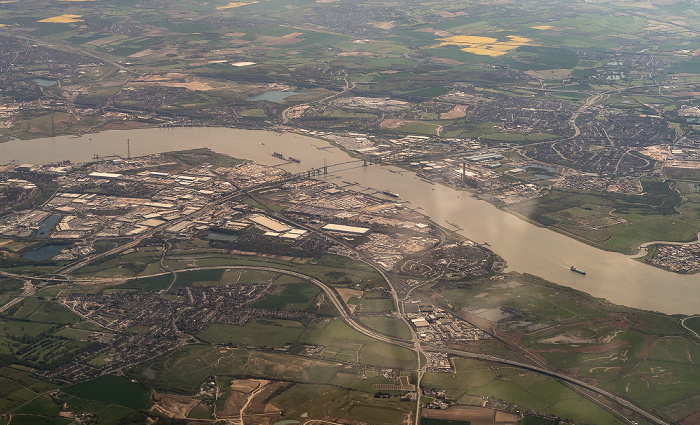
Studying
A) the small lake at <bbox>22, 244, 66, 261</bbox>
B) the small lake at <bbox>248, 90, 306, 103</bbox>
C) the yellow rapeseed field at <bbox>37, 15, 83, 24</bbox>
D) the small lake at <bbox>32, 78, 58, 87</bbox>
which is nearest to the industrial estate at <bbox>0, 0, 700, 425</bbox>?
the small lake at <bbox>22, 244, 66, 261</bbox>

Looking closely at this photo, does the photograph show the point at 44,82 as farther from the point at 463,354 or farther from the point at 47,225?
the point at 463,354

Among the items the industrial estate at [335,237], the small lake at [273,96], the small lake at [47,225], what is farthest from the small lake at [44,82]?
the small lake at [47,225]

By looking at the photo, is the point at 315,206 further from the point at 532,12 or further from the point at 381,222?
the point at 532,12

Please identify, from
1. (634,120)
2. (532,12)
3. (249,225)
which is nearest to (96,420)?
(249,225)

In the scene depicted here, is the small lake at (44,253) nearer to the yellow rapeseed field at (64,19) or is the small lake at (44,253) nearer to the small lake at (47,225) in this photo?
the small lake at (47,225)

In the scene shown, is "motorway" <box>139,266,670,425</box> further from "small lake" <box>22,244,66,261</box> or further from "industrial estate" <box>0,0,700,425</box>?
"small lake" <box>22,244,66,261</box>
